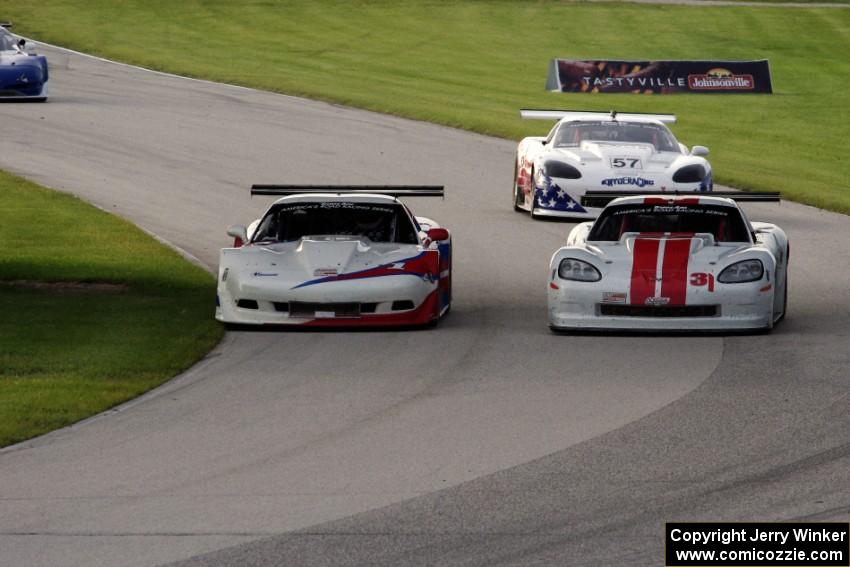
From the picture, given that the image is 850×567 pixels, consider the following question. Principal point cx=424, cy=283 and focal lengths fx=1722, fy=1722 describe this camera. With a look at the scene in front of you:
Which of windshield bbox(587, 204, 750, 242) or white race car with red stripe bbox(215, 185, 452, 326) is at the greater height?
windshield bbox(587, 204, 750, 242)

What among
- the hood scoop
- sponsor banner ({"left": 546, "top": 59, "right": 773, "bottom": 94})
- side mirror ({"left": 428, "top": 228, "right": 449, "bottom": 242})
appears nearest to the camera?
the hood scoop

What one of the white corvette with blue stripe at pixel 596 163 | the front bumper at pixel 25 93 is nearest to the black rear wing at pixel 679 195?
the white corvette with blue stripe at pixel 596 163

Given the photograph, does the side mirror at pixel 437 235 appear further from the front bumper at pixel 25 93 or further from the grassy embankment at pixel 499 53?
the front bumper at pixel 25 93

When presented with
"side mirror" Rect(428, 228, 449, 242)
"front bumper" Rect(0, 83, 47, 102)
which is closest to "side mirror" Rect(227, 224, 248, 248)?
"side mirror" Rect(428, 228, 449, 242)

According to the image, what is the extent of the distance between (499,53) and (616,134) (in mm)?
29012

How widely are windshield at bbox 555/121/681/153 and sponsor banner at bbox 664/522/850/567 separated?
14954mm

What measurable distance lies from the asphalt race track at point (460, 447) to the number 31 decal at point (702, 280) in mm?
459

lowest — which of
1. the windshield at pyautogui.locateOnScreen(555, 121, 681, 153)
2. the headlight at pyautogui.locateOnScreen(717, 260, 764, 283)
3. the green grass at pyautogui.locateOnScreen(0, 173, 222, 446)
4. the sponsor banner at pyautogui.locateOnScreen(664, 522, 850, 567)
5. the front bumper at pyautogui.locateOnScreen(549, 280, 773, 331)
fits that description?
the green grass at pyautogui.locateOnScreen(0, 173, 222, 446)

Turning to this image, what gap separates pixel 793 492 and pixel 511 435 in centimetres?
210

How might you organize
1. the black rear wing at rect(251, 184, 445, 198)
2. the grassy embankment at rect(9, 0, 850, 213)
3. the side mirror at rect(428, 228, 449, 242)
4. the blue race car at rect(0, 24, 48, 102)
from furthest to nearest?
the grassy embankment at rect(9, 0, 850, 213) < the blue race car at rect(0, 24, 48, 102) < the black rear wing at rect(251, 184, 445, 198) < the side mirror at rect(428, 228, 449, 242)

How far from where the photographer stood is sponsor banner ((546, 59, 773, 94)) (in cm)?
3994

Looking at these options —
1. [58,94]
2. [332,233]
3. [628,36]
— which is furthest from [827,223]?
[628,36]

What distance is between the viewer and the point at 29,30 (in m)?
51.2

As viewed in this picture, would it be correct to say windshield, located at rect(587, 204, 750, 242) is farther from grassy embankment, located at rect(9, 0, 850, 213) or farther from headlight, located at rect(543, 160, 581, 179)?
grassy embankment, located at rect(9, 0, 850, 213)
